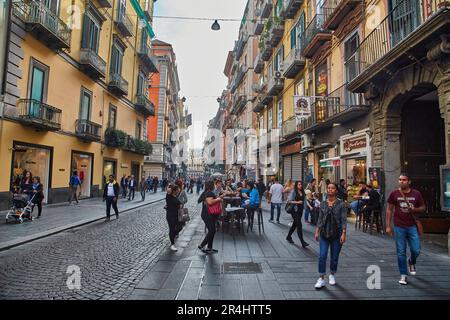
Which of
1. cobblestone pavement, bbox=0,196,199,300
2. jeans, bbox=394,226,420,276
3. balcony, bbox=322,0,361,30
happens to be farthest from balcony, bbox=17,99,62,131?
jeans, bbox=394,226,420,276

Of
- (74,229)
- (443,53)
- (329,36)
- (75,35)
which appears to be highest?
(75,35)

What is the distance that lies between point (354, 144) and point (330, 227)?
8431 mm

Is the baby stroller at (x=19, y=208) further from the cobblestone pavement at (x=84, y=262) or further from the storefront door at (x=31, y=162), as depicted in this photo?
the storefront door at (x=31, y=162)

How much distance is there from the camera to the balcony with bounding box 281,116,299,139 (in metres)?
18.8

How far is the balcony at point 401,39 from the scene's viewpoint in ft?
21.7

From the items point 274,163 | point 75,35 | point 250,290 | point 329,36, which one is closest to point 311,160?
point 329,36

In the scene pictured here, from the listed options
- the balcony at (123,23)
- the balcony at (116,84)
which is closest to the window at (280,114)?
the balcony at (116,84)

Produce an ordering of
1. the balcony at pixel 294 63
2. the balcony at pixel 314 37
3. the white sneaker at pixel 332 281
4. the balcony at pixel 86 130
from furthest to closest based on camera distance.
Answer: the balcony at pixel 86 130, the balcony at pixel 294 63, the balcony at pixel 314 37, the white sneaker at pixel 332 281

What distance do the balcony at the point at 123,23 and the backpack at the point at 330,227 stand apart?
75.3 ft

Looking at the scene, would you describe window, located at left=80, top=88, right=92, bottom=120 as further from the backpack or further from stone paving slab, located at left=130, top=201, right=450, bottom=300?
the backpack

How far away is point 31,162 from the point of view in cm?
1470

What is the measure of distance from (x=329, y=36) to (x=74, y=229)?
44.9ft

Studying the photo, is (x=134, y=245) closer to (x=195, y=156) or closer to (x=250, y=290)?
(x=250, y=290)
